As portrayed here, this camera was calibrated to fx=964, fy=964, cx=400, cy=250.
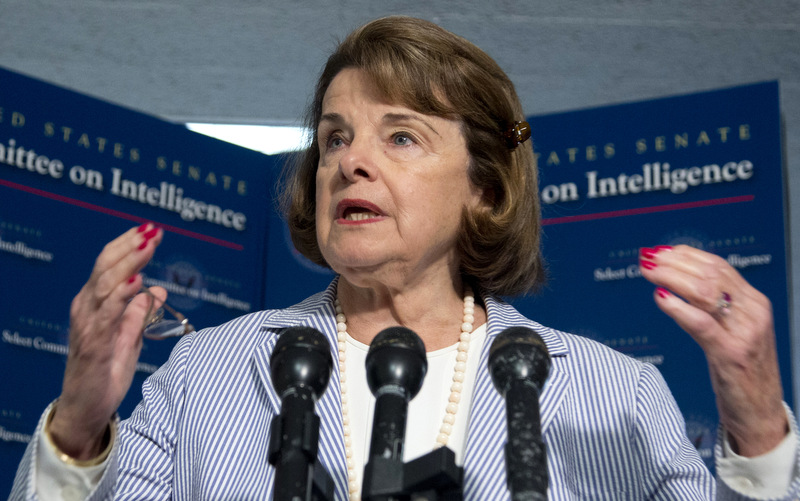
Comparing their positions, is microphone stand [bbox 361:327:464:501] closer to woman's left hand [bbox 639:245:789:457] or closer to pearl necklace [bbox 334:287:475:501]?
woman's left hand [bbox 639:245:789:457]

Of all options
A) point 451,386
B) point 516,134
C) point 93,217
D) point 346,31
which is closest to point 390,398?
point 451,386

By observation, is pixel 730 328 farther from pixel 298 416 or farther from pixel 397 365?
pixel 298 416

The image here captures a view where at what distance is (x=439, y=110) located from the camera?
2.08 meters

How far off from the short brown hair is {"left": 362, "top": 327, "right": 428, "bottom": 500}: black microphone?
943 millimetres

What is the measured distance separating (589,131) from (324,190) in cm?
189

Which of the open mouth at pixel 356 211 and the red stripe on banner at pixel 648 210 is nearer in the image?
the open mouth at pixel 356 211

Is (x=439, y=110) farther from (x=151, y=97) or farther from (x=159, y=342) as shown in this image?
(x=151, y=97)

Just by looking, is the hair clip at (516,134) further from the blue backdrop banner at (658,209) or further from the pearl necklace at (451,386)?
the blue backdrop banner at (658,209)

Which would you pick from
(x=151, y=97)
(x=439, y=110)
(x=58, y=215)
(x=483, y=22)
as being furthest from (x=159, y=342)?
(x=483, y=22)

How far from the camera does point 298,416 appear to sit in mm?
1125

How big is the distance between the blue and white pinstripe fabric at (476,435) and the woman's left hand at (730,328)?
1.66ft

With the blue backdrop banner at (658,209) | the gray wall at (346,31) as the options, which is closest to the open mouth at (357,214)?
the blue backdrop banner at (658,209)

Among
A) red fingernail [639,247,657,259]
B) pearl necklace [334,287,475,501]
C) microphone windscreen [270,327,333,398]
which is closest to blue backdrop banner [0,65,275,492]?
pearl necklace [334,287,475,501]

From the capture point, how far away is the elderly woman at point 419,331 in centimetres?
178
